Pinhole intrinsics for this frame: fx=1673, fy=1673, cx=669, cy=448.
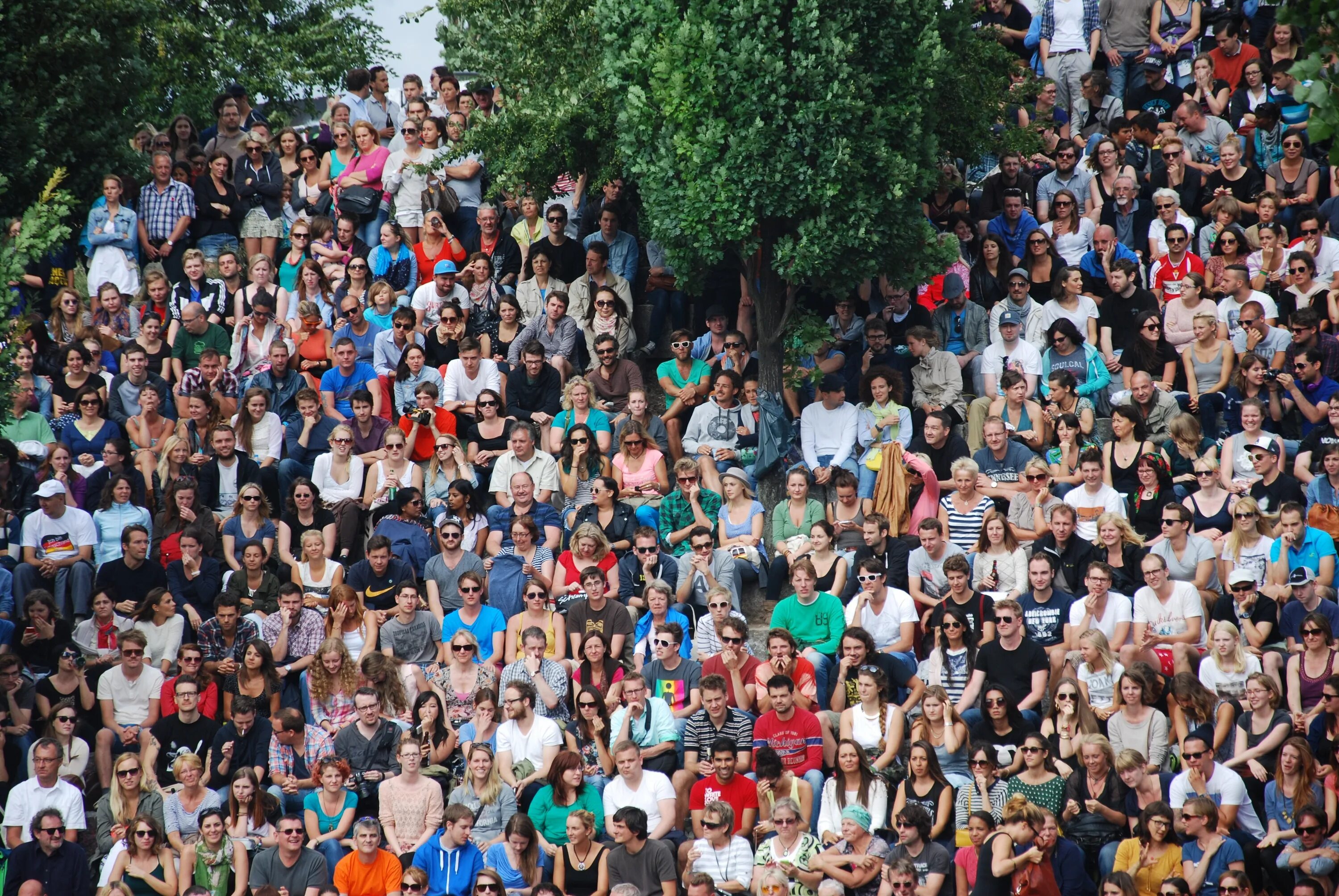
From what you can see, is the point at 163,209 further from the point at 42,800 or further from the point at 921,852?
the point at 921,852

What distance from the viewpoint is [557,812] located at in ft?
40.7

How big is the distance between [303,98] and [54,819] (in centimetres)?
1696

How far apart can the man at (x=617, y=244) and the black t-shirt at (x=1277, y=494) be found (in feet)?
21.5

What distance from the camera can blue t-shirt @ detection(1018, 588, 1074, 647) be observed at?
13.2 m

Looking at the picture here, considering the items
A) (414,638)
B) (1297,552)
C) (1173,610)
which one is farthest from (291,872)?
(1297,552)

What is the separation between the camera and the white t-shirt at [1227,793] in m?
11.8

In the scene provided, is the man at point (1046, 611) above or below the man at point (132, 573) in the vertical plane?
below

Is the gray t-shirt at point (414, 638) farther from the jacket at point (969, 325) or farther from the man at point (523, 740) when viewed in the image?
the jacket at point (969, 325)

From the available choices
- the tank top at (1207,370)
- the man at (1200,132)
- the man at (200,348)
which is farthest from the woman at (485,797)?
the man at (1200,132)

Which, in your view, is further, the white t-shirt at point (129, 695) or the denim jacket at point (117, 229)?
the denim jacket at point (117, 229)

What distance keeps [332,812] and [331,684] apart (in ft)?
4.08

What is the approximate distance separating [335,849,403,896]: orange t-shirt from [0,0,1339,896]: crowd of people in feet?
0.11

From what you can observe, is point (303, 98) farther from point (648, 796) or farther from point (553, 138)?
point (648, 796)

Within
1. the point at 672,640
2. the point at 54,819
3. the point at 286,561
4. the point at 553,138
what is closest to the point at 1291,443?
the point at 672,640
